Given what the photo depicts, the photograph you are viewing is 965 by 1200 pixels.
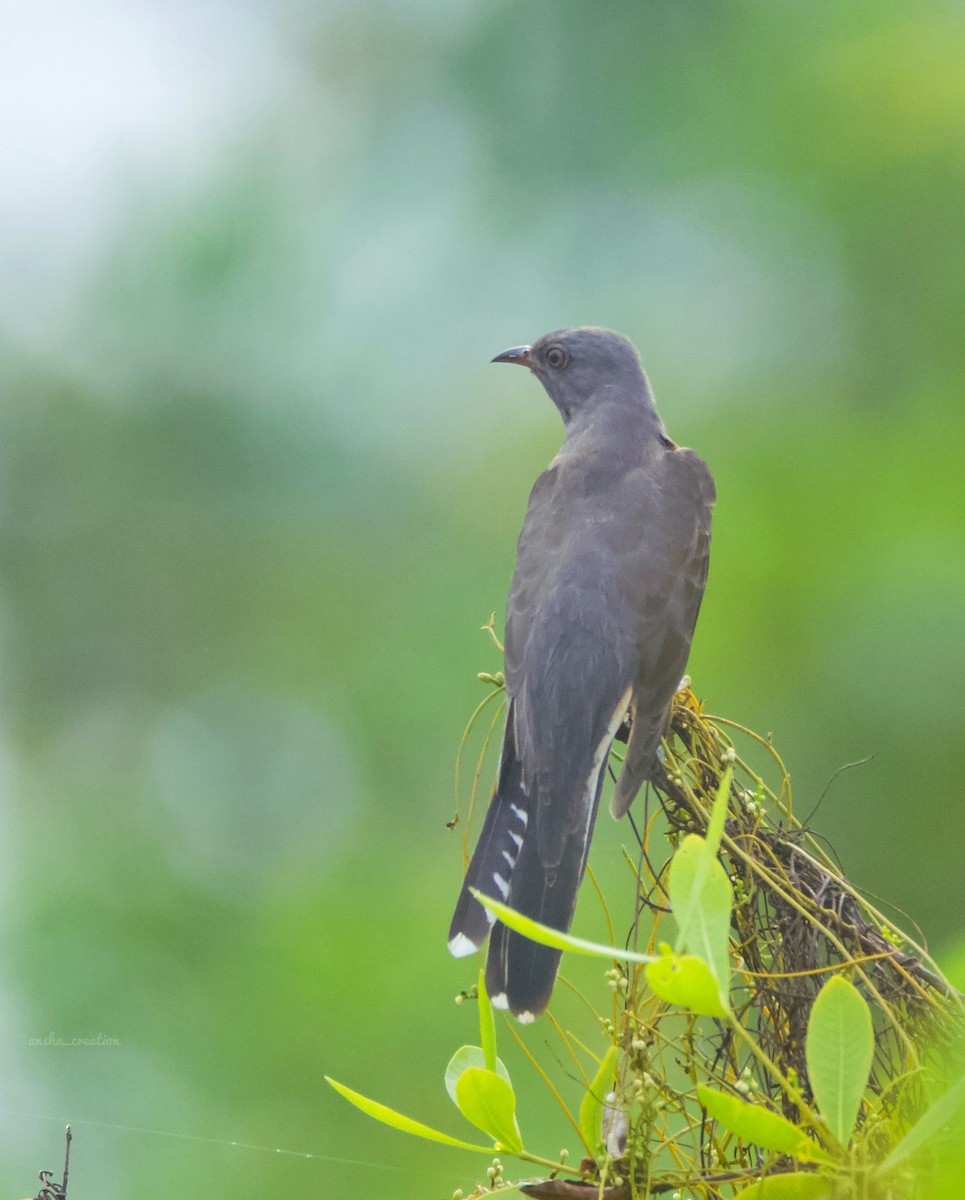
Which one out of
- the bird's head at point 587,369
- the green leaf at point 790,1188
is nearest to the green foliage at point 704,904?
the green leaf at point 790,1188

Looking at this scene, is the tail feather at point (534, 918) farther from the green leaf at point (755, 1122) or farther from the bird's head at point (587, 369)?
the bird's head at point (587, 369)

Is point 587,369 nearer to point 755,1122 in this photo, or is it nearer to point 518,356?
point 518,356

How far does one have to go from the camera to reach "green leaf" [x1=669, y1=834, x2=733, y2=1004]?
0.95 m

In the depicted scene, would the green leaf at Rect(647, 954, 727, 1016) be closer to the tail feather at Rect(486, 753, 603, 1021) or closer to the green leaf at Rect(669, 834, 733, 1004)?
the green leaf at Rect(669, 834, 733, 1004)

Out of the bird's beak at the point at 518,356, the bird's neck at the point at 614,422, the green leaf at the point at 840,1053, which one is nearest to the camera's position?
the green leaf at the point at 840,1053

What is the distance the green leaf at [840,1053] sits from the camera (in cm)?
106

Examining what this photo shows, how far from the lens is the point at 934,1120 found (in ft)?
2.93

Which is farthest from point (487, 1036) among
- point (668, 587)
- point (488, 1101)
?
point (668, 587)

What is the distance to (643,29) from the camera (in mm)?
10109

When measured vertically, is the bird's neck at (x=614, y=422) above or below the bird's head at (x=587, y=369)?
below

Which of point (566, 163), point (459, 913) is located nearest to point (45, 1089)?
point (459, 913)

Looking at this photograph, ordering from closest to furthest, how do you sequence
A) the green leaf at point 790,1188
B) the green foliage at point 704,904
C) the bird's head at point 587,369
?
1. the green foliage at point 704,904
2. the green leaf at point 790,1188
3. the bird's head at point 587,369

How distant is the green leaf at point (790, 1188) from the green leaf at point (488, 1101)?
0.23 m

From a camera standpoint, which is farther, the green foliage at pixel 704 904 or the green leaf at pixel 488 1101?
the green leaf at pixel 488 1101
